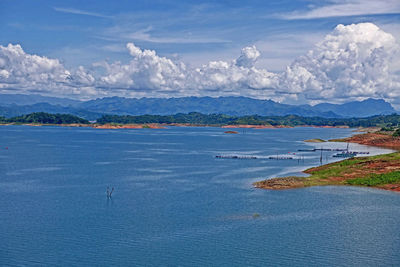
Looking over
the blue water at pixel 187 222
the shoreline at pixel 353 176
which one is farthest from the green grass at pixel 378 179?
the blue water at pixel 187 222

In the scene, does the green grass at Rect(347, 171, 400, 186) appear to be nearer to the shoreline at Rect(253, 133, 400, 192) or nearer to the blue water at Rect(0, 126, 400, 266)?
the shoreline at Rect(253, 133, 400, 192)

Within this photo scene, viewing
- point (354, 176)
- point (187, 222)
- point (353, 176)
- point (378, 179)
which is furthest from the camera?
point (353, 176)

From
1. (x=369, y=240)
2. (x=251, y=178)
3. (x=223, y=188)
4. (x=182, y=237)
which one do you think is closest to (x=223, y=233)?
(x=182, y=237)

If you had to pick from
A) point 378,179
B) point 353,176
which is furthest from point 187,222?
point 353,176

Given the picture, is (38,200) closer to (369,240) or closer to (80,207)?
(80,207)

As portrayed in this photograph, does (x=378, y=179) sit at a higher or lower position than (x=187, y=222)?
higher

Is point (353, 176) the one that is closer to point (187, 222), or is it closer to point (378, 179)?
point (378, 179)

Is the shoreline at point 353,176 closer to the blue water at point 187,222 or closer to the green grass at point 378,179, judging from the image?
the green grass at point 378,179

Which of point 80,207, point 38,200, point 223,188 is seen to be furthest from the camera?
point 223,188
